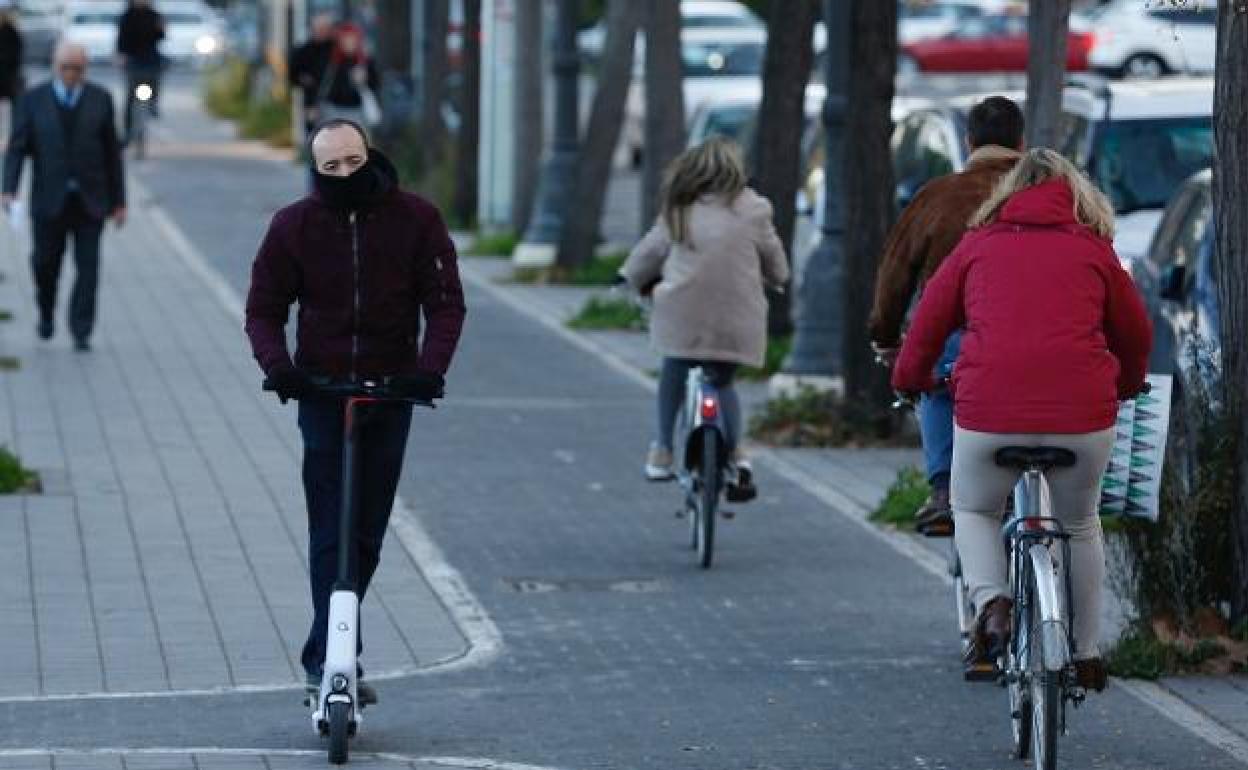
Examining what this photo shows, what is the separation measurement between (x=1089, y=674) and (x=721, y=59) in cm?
3058

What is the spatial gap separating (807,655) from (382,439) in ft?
6.73

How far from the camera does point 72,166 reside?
17.9m

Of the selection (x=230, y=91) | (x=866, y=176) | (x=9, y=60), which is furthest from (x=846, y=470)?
(x=230, y=91)

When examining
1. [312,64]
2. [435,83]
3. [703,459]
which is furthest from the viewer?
[435,83]

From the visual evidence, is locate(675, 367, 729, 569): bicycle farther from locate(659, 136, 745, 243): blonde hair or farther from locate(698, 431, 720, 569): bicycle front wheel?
locate(659, 136, 745, 243): blonde hair

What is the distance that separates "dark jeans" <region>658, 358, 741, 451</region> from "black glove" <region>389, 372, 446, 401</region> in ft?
13.0

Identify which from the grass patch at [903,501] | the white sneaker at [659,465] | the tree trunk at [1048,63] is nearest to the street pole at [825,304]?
the tree trunk at [1048,63]

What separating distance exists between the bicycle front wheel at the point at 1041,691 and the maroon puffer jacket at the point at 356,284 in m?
1.67

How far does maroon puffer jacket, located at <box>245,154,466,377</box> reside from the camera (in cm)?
822

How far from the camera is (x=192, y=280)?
23359 millimetres

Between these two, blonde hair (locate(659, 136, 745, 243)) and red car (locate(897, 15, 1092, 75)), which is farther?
red car (locate(897, 15, 1092, 75))

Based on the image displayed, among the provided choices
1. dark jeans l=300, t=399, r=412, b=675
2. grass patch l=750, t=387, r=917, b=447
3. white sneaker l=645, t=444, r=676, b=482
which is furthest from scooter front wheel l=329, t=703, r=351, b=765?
grass patch l=750, t=387, r=917, b=447

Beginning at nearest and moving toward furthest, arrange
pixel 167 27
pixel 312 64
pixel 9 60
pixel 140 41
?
pixel 312 64
pixel 9 60
pixel 140 41
pixel 167 27

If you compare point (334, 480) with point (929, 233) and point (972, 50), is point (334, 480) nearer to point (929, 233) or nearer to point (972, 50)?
point (929, 233)
